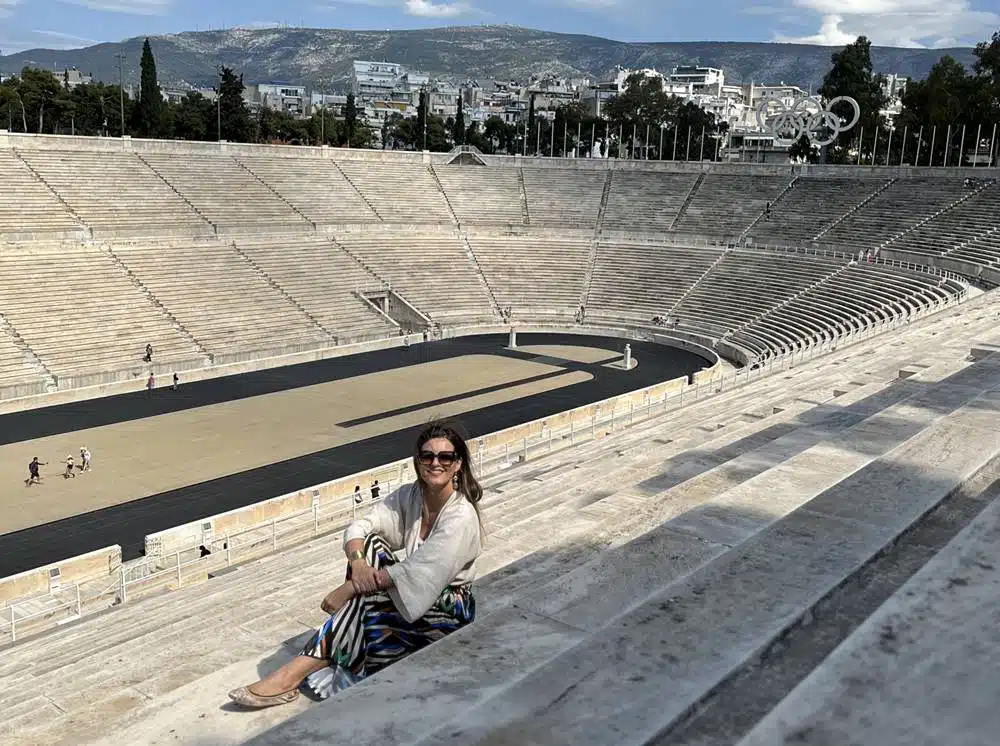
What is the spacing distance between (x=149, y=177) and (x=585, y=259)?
1957 cm

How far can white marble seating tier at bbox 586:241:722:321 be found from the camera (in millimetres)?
40062

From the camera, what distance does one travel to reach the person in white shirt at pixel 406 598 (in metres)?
4.06

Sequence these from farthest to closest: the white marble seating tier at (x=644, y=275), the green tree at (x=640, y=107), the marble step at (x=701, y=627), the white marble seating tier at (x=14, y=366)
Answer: the green tree at (x=640, y=107)
the white marble seating tier at (x=644, y=275)
the white marble seating tier at (x=14, y=366)
the marble step at (x=701, y=627)

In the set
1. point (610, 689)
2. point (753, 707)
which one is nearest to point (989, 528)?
point (753, 707)

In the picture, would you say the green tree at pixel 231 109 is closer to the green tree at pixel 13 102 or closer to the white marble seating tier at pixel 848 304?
the green tree at pixel 13 102

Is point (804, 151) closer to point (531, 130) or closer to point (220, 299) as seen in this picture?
point (531, 130)

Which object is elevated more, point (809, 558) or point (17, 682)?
point (809, 558)

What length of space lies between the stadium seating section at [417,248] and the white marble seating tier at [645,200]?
0.39 feet

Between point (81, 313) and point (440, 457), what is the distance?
28.8 m

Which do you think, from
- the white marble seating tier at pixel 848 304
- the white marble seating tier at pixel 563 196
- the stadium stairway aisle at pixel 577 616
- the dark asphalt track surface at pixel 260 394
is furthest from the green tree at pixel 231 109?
the stadium stairway aisle at pixel 577 616

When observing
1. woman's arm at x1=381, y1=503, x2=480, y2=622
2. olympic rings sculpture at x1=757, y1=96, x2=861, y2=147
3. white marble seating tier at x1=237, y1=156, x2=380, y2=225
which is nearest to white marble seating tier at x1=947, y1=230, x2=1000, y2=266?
olympic rings sculpture at x1=757, y1=96, x2=861, y2=147

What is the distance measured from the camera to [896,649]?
10.7 feet

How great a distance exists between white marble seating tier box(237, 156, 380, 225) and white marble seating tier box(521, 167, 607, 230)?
903 cm

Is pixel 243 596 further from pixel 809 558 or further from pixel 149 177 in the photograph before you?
pixel 149 177
